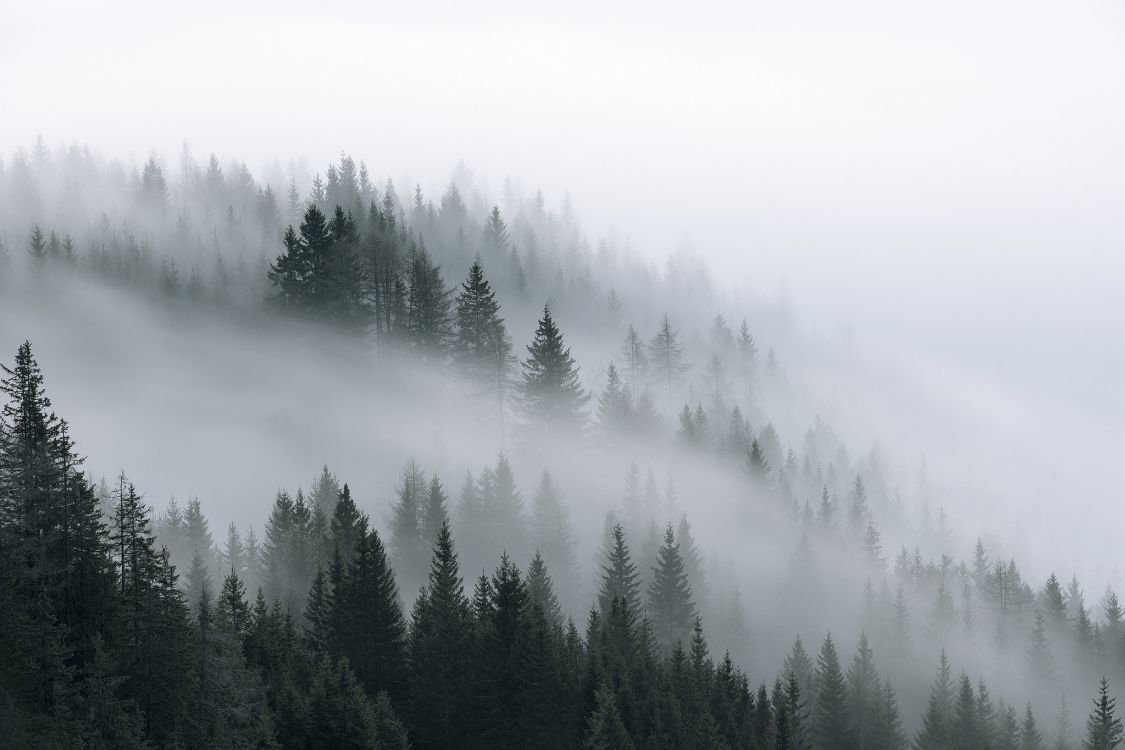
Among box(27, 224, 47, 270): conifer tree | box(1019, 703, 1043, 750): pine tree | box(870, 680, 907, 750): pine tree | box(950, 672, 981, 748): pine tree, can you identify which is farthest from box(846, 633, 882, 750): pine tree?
box(27, 224, 47, 270): conifer tree

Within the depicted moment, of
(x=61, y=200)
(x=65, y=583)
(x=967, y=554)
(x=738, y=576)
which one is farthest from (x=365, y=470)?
(x=61, y=200)

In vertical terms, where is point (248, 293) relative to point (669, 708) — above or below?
above

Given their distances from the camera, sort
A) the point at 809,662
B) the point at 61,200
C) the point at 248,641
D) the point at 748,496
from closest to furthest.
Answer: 1. the point at 248,641
2. the point at 809,662
3. the point at 748,496
4. the point at 61,200

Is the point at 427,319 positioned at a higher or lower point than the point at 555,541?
higher

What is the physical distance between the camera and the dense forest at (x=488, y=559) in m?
40.1

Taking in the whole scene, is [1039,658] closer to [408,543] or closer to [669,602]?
[669,602]

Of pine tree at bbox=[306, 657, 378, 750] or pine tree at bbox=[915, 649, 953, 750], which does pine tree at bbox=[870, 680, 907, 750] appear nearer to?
pine tree at bbox=[915, 649, 953, 750]

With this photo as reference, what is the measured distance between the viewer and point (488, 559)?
82.8 meters

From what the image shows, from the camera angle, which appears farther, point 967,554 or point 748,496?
point 967,554

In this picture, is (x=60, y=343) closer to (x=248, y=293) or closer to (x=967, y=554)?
(x=248, y=293)

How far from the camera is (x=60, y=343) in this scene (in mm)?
129375

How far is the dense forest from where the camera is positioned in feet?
132

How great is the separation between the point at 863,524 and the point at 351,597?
78.9 meters

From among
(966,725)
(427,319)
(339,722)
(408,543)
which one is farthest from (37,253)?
(339,722)
